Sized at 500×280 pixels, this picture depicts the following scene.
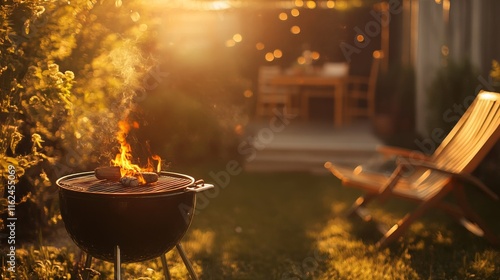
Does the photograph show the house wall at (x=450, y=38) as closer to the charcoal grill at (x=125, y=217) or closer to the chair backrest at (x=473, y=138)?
the chair backrest at (x=473, y=138)

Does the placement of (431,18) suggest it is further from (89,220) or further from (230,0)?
(89,220)

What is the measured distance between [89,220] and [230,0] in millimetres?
7341

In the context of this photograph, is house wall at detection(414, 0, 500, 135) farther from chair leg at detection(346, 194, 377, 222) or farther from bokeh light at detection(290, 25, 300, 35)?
A: chair leg at detection(346, 194, 377, 222)

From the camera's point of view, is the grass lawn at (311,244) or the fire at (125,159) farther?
the grass lawn at (311,244)

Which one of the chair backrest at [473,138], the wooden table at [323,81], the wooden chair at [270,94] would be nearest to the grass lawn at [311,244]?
the chair backrest at [473,138]

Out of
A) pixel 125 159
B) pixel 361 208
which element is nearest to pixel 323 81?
pixel 361 208

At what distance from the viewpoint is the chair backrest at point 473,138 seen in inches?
179

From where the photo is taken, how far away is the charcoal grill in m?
3.12

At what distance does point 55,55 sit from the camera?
415 cm

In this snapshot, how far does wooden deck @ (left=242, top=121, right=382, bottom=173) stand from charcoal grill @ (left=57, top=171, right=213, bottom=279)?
15.0 feet

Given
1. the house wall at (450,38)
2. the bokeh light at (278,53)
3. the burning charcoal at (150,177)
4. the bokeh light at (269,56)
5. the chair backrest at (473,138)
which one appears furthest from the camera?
the bokeh light at (278,53)

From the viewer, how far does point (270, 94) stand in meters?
11.8

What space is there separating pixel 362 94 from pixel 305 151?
11.4ft

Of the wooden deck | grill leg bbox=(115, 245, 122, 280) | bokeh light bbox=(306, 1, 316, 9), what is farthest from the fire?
bokeh light bbox=(306, 1, 316, 9)
